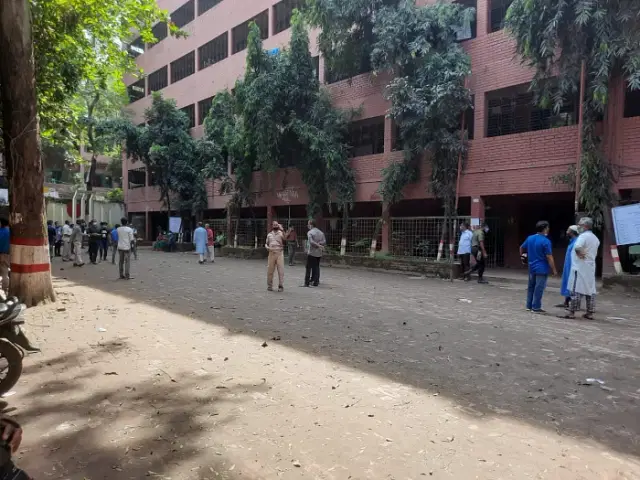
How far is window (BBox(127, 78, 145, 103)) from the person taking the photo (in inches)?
1405

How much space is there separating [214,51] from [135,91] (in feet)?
38.1

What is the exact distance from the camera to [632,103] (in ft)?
45.0

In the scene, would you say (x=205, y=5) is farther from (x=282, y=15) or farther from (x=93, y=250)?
(x=93, y=250)

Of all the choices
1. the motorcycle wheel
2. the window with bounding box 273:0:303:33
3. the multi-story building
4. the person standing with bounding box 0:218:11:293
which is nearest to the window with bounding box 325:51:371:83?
the multi-story building

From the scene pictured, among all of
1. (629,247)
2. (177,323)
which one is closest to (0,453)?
(177,323)

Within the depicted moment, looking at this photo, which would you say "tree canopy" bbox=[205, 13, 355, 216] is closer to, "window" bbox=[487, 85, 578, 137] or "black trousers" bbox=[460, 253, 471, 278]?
"window" bbox=[487, 85, 578, 137]

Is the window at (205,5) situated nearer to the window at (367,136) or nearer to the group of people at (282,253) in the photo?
the window at (367,136)

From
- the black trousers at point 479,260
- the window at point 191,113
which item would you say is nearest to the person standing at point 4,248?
the black trousers at point 479,260

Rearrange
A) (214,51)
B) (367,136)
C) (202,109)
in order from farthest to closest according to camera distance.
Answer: (202,109), (214,51), (367,136)

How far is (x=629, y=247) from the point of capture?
38.1ft

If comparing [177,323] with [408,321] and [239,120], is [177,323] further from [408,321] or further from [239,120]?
[239,120]

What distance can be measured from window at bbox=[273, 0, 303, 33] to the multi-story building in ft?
0.17

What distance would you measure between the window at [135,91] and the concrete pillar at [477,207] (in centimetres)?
3005

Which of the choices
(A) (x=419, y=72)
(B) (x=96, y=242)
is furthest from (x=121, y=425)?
(B) (x=96, y=242)
